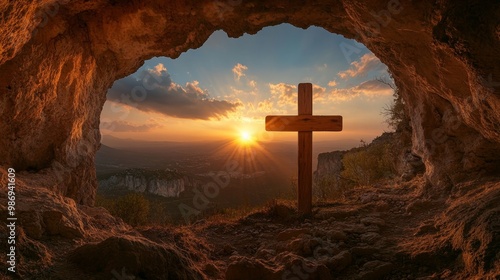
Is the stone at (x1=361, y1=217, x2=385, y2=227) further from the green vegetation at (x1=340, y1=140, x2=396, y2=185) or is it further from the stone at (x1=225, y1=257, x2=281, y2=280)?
the green vegetation at (x1=340, y1=140, x2=396, y2=185)

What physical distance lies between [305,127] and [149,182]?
66.6 metres

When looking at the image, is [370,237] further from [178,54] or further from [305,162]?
[178,54]

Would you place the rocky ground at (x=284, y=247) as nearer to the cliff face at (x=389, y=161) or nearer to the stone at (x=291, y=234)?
the stone at (x=291, y=234)

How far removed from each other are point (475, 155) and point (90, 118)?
8779 mm

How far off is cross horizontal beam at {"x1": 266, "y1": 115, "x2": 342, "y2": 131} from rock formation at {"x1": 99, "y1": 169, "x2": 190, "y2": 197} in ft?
185

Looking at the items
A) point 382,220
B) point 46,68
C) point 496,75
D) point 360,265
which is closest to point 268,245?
point 360,265

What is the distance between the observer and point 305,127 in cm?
719

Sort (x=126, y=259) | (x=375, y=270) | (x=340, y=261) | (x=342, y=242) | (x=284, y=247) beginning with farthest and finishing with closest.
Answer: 1. (x=284, y=247)
2. (x=342, y=242)
3. (x=340, y=261)
4. (x=375, y=270)
5. (x=126, y=259)

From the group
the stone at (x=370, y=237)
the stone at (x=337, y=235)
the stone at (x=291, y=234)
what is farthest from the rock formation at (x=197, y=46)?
the stone at (x=291, y=234)

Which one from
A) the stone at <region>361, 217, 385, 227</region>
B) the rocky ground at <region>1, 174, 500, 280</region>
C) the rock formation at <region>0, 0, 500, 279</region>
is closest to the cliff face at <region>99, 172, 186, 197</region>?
the rock formation at <region>0, 0, 500, 279</region>

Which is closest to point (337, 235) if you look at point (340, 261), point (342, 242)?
point (342, 242)

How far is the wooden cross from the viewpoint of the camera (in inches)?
283

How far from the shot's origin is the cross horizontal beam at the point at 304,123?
7156 millimetres

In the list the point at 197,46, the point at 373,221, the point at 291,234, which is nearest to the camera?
the point at 291,234
